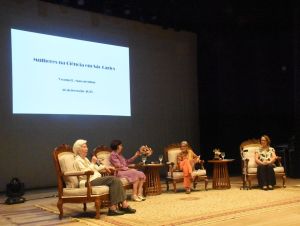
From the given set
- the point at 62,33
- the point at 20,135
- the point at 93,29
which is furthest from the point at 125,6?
the point at 20,135

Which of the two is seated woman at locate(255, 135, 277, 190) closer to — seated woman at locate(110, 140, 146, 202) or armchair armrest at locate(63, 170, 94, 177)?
seated woman at locate(110, 140, 146, 202)

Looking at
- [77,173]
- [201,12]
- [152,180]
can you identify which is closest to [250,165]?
[152,180]

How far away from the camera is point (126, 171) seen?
6.26 meters

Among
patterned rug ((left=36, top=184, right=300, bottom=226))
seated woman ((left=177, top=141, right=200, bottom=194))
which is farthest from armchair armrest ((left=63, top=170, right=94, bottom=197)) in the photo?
seated woman ((left=177, top=141, right=200, bottom=194))

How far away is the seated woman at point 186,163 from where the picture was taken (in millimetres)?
7028

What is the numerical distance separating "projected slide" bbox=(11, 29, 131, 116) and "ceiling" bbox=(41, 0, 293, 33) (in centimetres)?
84

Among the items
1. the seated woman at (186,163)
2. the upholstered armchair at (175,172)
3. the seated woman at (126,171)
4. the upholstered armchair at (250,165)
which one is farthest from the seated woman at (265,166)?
the seated woman at (126,171)

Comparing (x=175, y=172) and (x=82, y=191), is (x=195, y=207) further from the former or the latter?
(x=175, y=172)

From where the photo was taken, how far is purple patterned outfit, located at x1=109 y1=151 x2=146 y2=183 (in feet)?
20.0

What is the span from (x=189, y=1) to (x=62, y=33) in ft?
8.68

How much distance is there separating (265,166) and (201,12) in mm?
3696

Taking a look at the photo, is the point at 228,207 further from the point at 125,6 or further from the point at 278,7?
the point at 278,7

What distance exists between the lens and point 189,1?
8898 mm

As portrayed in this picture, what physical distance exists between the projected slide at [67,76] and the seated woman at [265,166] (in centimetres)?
302
